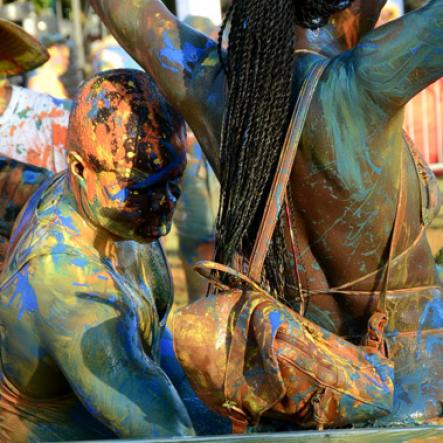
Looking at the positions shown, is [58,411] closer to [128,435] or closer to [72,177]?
[128,435]

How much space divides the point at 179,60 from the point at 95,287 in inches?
21.7

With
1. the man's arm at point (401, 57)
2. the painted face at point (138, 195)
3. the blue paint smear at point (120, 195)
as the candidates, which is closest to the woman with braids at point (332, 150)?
the man's arm at point (401, 57)

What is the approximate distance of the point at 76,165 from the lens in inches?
104

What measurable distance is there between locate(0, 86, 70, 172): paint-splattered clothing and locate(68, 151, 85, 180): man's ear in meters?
2.70

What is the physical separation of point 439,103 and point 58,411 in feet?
20.3

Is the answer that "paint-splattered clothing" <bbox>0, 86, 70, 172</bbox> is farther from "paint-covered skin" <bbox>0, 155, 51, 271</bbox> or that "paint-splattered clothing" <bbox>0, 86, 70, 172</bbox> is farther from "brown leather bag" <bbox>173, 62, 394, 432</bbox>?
"brown leather bag" <bbox>173, 62, 394, 432</bbox>

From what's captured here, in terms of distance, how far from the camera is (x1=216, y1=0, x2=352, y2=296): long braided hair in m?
2.33

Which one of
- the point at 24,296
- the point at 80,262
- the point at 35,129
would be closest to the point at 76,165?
the point at 80,262

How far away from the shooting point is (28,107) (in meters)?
Result: 5.37

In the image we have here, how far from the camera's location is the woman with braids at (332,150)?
2258 millimetres

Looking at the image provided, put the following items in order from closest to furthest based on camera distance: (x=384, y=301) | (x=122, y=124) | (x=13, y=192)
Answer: (x=384, y=301) < (x=122, y=124) < (x=13, y=192)

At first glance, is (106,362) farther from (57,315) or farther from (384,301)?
(384,301)

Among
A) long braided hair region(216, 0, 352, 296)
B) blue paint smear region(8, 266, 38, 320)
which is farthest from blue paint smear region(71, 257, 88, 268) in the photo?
long braided hair region(216, 0, 352, 296)

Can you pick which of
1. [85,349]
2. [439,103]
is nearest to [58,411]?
[85,349]
